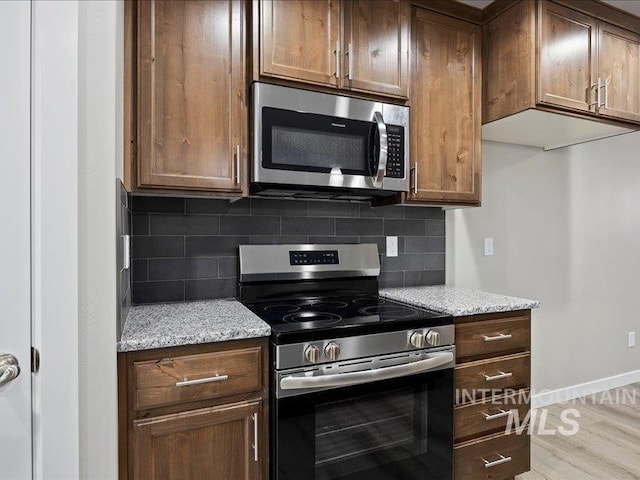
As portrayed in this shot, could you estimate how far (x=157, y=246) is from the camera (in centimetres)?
186

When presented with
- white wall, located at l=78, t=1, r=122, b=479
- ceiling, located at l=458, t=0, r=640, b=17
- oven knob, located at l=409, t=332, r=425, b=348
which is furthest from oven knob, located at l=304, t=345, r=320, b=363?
ceiling, located at l=458, t=0, r=640, b=17

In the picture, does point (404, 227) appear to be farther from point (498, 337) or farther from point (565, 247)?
point (565, 247)

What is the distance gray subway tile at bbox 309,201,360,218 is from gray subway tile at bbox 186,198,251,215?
0.36 m

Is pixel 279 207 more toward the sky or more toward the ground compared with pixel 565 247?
more toward the sky

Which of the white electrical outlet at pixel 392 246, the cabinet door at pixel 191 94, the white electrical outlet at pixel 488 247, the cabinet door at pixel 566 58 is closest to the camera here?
the cabinet door at pixel 191 94

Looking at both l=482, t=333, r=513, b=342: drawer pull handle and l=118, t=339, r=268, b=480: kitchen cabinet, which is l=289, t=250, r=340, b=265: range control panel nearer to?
l=118, t=339, r=268, b=480: kitchen cabinet

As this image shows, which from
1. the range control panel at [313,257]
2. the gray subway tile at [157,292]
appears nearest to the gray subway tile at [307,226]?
the range control panel at [313,257]

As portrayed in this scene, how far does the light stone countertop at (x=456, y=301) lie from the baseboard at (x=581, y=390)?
126 cm

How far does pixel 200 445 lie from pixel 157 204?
1.06 m

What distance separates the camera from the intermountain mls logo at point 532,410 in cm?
184

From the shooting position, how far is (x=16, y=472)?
1037 mm

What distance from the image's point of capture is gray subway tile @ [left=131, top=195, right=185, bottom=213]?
6.00ft

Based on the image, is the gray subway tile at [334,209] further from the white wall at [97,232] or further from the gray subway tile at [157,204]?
the white wall at [97,232]

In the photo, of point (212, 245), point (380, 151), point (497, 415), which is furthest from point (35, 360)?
point (497, 415)
